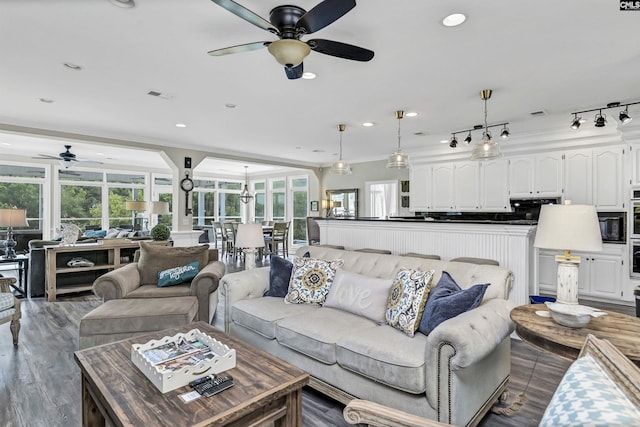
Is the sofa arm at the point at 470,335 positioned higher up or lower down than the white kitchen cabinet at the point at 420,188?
lower down

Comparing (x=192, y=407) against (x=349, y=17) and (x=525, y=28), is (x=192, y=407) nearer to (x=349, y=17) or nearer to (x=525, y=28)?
(x=349, y=17)

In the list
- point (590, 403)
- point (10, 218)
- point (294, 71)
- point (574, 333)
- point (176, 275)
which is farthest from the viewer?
point (10, 218)

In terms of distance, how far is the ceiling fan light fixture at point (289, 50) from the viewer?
2066 mm

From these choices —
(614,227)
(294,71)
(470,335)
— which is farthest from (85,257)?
(614,227)

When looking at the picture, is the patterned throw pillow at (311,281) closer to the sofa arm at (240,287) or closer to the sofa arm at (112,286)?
the sofa arm at (240,287)

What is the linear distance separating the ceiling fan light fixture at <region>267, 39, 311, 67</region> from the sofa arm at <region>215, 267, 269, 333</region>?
1878mm

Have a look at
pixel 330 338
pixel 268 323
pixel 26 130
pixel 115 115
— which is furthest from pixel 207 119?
pixel 330 338

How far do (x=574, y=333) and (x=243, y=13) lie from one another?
2431 mm

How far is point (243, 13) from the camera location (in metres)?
1.84

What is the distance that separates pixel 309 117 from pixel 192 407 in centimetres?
402

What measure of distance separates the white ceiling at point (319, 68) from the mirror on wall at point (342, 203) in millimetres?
3293

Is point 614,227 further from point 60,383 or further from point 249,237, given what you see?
point 60,383

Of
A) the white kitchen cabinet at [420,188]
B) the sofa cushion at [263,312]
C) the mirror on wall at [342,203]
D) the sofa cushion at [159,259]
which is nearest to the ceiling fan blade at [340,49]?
the sofa cushion at [263,312]

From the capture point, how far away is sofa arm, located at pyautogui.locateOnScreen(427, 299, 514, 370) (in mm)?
1618
